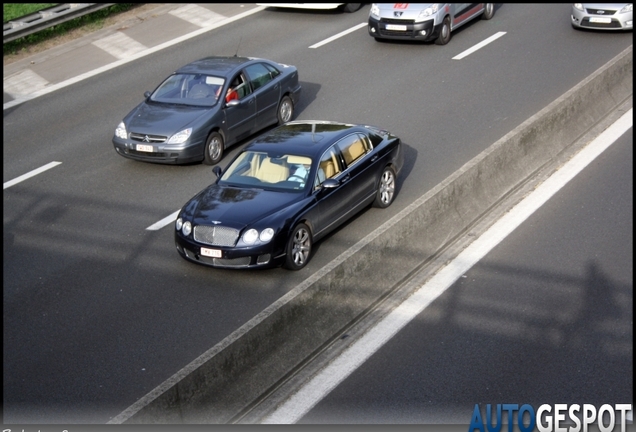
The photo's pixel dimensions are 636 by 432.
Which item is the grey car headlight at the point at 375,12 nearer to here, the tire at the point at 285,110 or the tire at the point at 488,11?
the tire at the point at 488,11

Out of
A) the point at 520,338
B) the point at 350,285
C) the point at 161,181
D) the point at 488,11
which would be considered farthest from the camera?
the point at 488,11

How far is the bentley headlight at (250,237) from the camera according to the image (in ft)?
37.7

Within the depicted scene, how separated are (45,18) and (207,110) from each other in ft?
29.2

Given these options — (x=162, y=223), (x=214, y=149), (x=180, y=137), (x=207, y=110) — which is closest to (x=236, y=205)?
(x=162, y=223)

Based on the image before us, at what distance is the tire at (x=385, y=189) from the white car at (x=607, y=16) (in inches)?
445

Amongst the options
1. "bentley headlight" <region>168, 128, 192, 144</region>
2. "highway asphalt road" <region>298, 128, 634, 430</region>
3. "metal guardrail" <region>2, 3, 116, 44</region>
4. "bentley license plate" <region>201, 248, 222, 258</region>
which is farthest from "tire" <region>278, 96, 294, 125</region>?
"metal guardrail" <region>2, 3, 116, 44</region>

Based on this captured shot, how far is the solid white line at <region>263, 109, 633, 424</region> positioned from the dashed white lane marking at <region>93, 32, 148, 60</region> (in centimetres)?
1182

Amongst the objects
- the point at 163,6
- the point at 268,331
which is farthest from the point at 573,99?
the point at 163,6

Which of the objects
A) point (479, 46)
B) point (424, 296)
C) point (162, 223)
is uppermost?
point (424, 296)

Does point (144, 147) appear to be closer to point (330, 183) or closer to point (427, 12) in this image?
point (330, 183)

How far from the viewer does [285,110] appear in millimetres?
17812

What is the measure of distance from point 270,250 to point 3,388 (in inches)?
145

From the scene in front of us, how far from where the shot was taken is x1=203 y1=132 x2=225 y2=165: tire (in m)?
15.7

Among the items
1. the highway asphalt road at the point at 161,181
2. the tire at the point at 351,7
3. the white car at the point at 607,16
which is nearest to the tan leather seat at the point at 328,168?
the highway asphalt road at the point at 161,181
